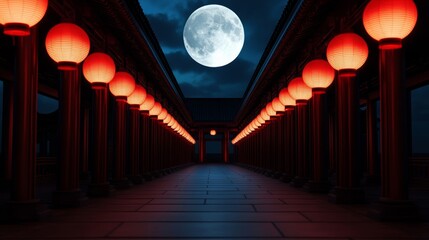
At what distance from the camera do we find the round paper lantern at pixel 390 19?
21.0ft

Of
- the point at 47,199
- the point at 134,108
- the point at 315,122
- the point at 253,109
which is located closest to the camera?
the point at 47,199

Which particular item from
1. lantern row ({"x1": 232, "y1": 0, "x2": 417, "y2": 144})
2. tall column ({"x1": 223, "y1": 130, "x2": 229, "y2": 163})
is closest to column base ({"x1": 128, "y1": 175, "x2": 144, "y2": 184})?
lantern row ({"x1": 232, "y1": 0, "x2": 417, "y2": 144})

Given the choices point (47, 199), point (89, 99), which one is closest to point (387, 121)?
point (47, 199)

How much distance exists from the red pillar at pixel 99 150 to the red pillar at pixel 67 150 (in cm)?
220

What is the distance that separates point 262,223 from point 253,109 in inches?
970

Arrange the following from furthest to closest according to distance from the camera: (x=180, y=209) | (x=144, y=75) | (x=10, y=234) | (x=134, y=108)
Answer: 1. (x=144, y=75)
2. (x=134, y=108)
3. (x=180, y=209)
4. (x=10, y=234)

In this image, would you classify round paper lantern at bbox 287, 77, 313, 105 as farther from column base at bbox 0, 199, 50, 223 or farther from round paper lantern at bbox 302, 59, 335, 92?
column base at bbox 0, 199, 50, 223

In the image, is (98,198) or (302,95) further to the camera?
(302,95)

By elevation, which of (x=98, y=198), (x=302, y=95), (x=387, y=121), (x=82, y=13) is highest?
(x=82, y=13)

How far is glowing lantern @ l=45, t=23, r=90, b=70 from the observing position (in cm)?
755

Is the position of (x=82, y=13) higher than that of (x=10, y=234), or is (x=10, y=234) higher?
(x=82, y=13)

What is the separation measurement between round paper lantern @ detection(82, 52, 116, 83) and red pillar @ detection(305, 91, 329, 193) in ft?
16.9

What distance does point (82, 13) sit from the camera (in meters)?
9.84

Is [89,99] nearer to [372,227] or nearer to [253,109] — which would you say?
[253,109]
